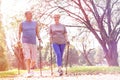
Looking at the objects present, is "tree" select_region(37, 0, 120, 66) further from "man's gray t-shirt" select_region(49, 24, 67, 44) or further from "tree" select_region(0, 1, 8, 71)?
"man's gray t-shirt" select_region(49, 24, 67, 44)

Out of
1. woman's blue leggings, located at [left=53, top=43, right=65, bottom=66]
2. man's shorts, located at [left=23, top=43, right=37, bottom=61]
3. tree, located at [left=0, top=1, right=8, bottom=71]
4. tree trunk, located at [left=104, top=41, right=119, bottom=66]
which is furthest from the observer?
tree trunk, located at [left=104, top=41, right=119, bottom=66]

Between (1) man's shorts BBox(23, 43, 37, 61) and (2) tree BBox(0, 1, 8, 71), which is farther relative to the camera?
(2) tree BBox(0, 1, 8, 71)

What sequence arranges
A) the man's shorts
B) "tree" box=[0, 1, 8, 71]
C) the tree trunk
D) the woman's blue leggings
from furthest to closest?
the tree trunk
"tree" box=[0, 1, 8, 71]
the woman's blue leggings
the man's shorts

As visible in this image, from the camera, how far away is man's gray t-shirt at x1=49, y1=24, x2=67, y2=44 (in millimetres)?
11969

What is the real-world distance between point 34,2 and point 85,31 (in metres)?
6.49

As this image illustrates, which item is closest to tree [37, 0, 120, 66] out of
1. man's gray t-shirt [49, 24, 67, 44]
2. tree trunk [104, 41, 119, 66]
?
tree trunk [104, 41, 119, 66]

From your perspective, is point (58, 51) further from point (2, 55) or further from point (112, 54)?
point (112, 54)

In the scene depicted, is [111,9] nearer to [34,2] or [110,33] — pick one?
[110,33]

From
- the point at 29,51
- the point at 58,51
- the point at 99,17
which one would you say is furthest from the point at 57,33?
the point at 99,17

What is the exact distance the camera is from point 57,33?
12.1 metres

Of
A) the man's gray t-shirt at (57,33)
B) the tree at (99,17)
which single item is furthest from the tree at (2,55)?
the man's gray t-shirt at (57,33)

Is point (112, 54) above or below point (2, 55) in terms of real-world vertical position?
below

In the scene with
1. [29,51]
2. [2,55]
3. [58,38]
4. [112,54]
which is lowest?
[112,54]

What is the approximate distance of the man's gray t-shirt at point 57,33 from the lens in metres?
12.0
